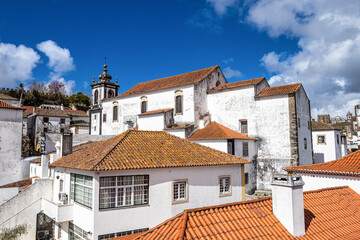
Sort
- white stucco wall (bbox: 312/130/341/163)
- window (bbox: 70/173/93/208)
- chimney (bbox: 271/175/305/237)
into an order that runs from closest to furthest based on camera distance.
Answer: chimney (bbox: 271/175/305/237), window (bbox: 70/173/93/208), white stucco wall (bbox: 312/130/341/163)

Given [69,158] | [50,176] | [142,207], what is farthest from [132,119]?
[142,207]

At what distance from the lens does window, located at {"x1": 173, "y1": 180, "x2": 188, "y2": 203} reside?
13.0 m

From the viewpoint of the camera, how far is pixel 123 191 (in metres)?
11.5

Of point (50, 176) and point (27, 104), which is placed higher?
point (27, 104)

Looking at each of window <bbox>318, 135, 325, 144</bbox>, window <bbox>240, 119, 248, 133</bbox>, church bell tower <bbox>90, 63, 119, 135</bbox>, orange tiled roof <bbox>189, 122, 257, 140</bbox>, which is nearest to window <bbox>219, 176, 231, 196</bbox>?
orange tiled roof <bbox>189, 122, 257, 140</bbox>

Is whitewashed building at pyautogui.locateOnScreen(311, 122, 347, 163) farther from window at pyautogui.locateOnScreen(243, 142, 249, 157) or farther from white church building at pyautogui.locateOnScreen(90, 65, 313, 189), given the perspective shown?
window at pyautogui.locateOnScreen(243, 142, 249, 157)

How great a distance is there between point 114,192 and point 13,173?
62.2 feet

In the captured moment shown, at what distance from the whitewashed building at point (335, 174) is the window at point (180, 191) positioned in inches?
202

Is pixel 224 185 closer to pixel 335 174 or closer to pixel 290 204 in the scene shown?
pixel 335 174

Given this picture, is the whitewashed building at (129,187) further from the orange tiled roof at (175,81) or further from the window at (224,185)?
the orange tiled roof at (175,81)

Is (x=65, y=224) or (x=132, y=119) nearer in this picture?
(x=65, y=224)

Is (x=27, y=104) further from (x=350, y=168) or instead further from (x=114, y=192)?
(x=350, y=168)

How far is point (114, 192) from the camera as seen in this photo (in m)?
11.3

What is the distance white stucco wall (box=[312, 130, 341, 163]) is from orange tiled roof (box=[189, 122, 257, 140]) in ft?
43.2
